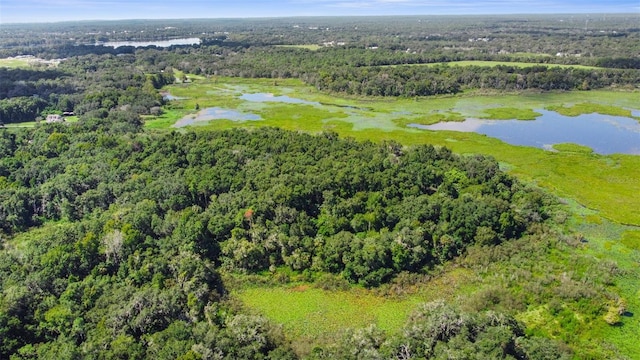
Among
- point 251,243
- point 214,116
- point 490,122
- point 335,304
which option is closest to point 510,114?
point 490,122

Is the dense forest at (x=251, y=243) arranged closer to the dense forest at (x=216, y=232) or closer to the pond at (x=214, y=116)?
the dense forest at (x=216, y=232)

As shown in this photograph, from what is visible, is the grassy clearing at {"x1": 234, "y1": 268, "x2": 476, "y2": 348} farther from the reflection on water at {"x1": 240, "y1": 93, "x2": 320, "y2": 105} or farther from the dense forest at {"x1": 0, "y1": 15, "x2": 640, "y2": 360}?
the reflection on water at {"x1": 240, "y1": 93, "x2": 320, "y2": 105}

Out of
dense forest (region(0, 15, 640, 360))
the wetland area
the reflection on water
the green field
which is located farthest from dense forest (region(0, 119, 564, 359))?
the reflection on water

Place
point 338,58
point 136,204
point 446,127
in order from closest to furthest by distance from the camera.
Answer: point 136,204 < point 446,127 < point 338,58

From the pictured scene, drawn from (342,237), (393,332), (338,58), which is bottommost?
(393,332)

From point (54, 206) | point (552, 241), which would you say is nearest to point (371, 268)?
point (552, 241)

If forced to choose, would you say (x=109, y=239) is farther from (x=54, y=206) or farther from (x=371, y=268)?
(x=371, y=268)

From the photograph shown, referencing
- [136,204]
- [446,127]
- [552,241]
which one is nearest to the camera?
[552,241]
